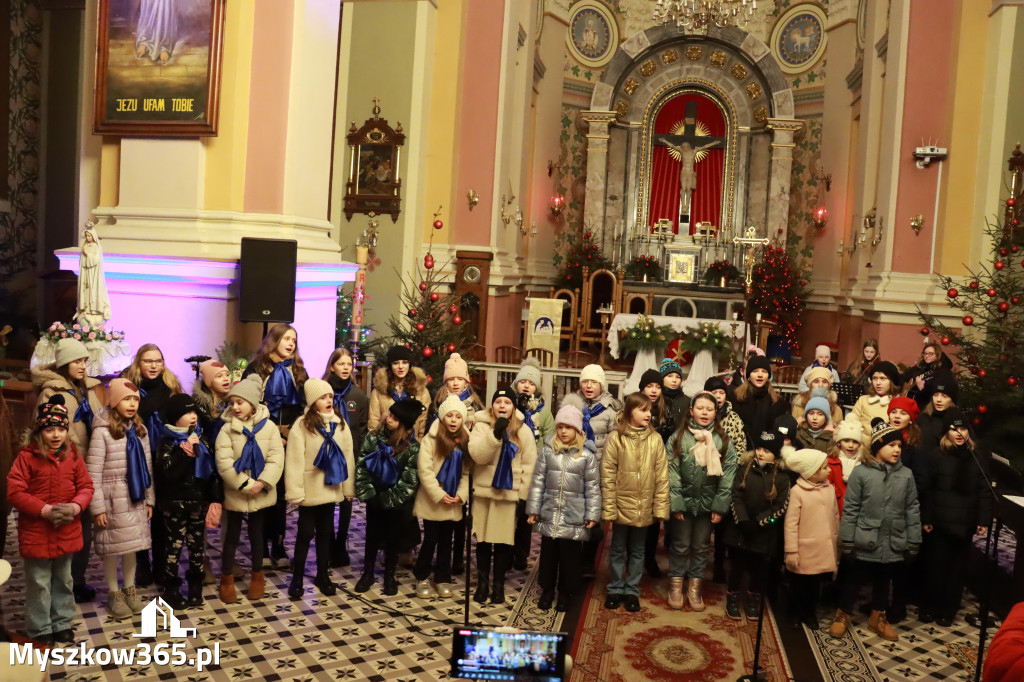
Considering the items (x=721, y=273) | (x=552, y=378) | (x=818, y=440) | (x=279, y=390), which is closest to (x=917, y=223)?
(x=552, y=378)

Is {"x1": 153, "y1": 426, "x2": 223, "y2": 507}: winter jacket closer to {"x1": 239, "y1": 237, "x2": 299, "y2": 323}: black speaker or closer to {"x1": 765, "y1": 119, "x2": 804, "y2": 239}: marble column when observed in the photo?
{"x1": 239, "y1": 237, "x2": 299, "y2": 323}: black speaker

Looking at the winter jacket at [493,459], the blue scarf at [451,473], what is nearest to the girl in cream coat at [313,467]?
the blue scarf at [451,473]

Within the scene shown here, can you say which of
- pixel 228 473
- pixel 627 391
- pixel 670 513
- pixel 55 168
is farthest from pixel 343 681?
pixel 55 168

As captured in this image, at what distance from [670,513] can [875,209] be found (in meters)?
10.3

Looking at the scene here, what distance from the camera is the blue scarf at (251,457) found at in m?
5.86

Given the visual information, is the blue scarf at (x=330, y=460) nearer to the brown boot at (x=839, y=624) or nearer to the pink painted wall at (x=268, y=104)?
the pink painted wall at (x=268, y=104)

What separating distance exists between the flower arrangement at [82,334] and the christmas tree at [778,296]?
14.0 metres

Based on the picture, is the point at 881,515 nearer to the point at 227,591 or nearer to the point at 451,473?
the point at 451,473

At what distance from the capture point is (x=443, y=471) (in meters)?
6.11

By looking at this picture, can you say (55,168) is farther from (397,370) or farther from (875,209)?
(875,209)

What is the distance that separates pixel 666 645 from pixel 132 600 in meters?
3.40

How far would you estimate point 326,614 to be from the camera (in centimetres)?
586

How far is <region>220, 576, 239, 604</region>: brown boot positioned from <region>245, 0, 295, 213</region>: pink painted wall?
385 cm

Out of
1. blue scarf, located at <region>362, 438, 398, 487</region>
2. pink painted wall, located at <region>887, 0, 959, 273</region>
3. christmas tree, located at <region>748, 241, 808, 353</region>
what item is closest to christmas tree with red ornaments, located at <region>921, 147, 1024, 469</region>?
pink painted wall, located at <region>887, 0, 959, 273</region>
